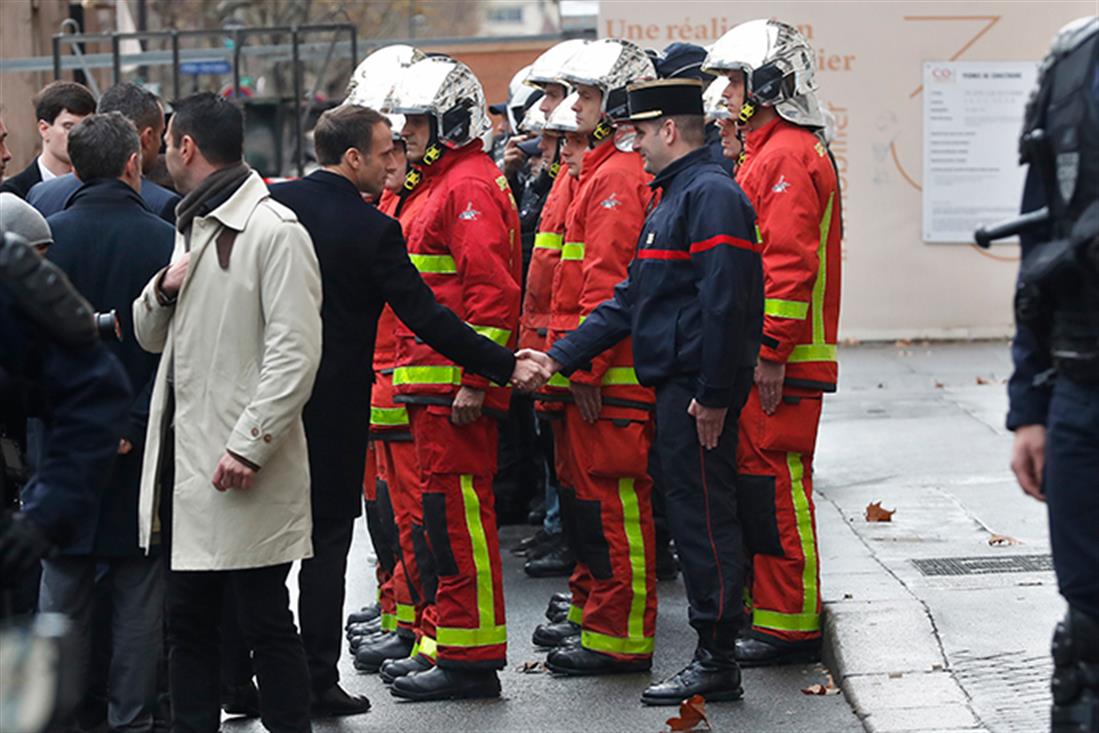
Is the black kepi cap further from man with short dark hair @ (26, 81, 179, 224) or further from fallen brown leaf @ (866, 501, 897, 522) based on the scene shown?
fallen brown leaf @ (866, 501, 897, 522)

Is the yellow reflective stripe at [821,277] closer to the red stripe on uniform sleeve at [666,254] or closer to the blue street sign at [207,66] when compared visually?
the red stripe on uniform sleeve at [666,254]

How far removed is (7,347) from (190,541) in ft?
5.38

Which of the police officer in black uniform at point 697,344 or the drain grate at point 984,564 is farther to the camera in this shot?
the drain grate at point 984,564

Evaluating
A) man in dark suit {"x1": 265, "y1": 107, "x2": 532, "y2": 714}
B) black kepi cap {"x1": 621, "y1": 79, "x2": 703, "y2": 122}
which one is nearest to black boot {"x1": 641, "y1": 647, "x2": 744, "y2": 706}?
man in dark suit {"x1": 265, "y1": 107, "x2": 532, "y2": 714}

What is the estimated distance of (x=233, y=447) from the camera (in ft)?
18.5

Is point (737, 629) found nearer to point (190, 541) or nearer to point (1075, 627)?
point (190, 541)

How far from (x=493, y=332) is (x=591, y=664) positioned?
1.37 m

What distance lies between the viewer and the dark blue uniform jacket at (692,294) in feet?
21.9

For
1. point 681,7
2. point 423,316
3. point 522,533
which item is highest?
point 681,7

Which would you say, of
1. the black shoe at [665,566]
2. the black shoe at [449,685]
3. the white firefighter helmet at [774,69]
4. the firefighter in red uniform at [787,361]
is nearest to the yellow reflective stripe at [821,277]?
the firefighter in red uniform at [787,361]

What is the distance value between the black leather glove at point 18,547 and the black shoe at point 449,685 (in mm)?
3269

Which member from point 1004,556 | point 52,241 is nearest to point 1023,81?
point 1004,556

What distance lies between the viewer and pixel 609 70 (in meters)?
7.99

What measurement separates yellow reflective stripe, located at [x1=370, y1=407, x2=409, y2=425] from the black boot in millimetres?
1426
